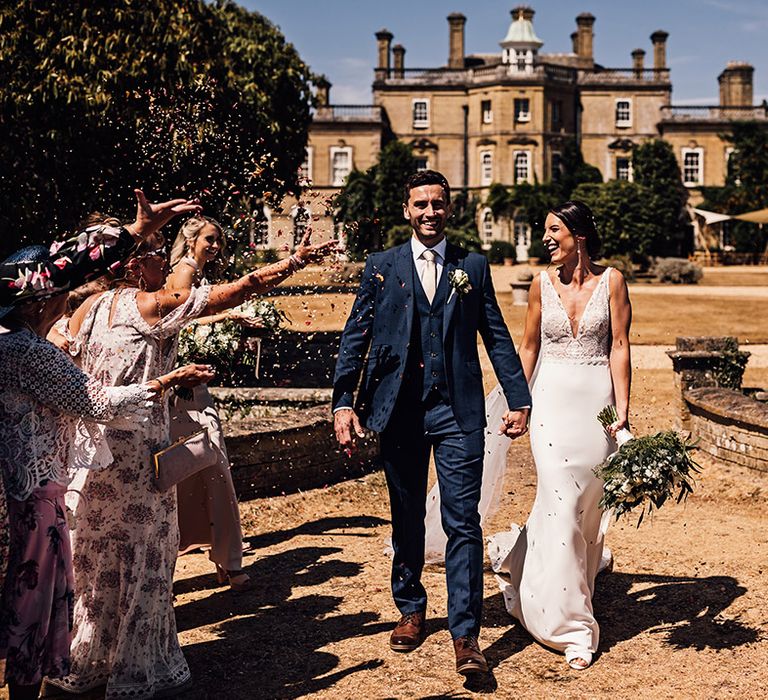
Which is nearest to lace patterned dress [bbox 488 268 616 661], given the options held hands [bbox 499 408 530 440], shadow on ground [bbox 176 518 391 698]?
held hands [bbox 499 408 530 440]

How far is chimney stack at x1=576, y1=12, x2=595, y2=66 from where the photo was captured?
71.5m

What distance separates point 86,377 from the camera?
4027 millimetres

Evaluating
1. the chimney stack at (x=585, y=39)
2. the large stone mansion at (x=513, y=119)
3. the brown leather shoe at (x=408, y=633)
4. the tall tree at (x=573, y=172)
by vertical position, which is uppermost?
Answer: the chimney stack at (x=585, y=39)

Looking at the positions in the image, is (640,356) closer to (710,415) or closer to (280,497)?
(710,415)

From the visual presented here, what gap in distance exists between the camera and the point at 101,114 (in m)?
15.4

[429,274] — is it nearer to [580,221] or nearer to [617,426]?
[580,221]

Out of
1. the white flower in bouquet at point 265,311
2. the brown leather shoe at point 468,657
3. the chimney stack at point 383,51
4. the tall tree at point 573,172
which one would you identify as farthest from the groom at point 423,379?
the chimney stack at point 383,51

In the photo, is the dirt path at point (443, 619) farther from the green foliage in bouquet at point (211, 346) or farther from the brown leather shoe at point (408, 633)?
the green foliage in bouquet at point (211, 346)

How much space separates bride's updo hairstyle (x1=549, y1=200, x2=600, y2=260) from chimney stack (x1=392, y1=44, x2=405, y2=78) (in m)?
65.6

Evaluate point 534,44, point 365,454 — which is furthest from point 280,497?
point 534,44

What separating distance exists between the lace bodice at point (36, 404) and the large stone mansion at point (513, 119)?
61554mm

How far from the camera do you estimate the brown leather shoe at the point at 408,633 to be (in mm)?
5090

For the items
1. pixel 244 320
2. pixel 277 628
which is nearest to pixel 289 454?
pixel 244 320

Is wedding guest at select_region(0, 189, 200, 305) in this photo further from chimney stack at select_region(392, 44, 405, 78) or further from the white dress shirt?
chimney stack at select_region(392, 44, 405, 78)
